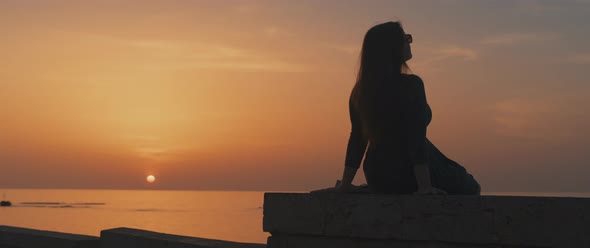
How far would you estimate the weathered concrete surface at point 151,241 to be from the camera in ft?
21.2

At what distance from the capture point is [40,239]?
27.2ft

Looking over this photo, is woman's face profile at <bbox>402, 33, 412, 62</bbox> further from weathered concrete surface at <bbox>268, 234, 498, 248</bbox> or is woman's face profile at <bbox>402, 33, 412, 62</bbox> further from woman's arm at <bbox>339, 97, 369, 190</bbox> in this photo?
weathered concrete surface at <bbox>268, 234, 498, 248</bbox>

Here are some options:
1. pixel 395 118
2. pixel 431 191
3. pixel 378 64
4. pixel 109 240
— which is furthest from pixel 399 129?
pixel 109 240

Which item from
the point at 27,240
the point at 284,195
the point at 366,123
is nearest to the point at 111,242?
the point at 27,240

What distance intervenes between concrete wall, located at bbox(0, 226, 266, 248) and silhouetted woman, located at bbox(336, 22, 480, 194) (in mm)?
1735

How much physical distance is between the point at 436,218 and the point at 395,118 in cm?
90

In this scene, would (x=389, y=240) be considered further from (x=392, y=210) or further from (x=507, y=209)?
(x=507, y=209)

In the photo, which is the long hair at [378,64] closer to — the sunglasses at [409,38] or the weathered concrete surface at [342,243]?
the sunglasses at [409,38]

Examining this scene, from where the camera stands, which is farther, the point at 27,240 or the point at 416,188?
the point at 27,240

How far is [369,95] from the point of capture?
5.20 m

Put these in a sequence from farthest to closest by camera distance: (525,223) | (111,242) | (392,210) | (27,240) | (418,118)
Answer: (27,240)
(111,242)
(418,118)
(392,210)
(525,223)

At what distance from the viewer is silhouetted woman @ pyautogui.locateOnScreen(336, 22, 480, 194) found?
5.04 metres

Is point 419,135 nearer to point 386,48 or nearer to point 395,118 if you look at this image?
point 395,118

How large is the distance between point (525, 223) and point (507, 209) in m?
0.13
